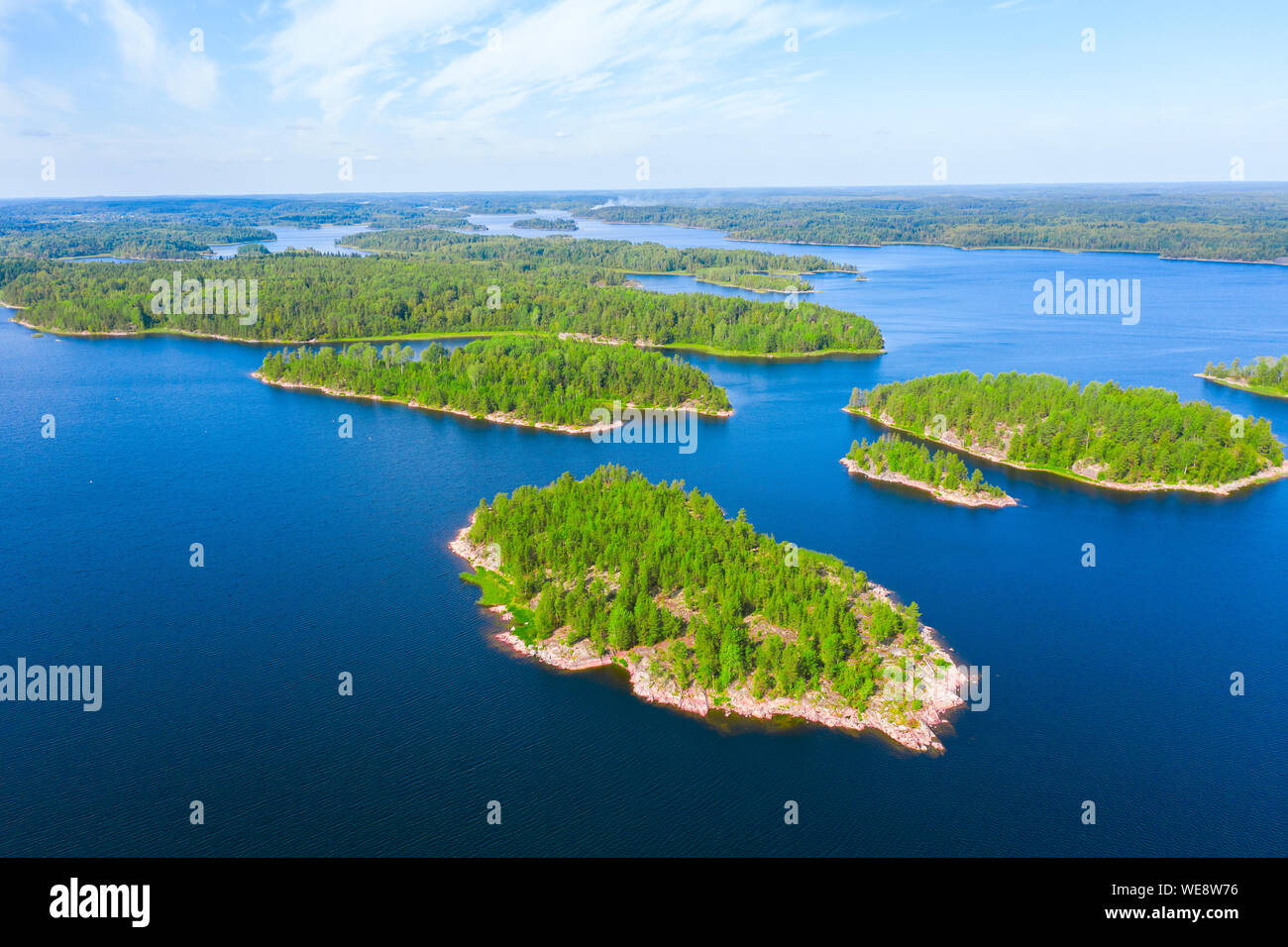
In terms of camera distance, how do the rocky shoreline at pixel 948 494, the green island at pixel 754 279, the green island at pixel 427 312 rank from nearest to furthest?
the rocky shoreline at pixel 948 494
the green island at pixel 427 312
the green island at pixel 754 279

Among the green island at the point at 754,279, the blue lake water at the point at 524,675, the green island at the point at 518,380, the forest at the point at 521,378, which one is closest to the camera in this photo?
the blue lake water at the point at 524,675

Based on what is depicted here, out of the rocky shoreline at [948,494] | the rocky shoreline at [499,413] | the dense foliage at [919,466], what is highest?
the rocky shoreline at [499,413]

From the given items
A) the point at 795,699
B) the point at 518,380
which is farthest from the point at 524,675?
the point at 518,380

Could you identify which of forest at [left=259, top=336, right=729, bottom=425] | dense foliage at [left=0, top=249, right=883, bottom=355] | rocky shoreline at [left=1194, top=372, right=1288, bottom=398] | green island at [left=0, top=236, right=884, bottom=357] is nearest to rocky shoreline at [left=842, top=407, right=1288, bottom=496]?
forest at [left=259, top=336, right=729, bottom=425]

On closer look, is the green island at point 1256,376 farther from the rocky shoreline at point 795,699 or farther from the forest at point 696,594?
Result: the rocky shoreline at point 795,699

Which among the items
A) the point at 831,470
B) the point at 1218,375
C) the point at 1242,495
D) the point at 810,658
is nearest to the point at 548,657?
the point at 810,658

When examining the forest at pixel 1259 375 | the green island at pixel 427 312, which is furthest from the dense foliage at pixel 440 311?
the forest at pixel 1259 375

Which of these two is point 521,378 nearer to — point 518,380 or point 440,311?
point 518,380
